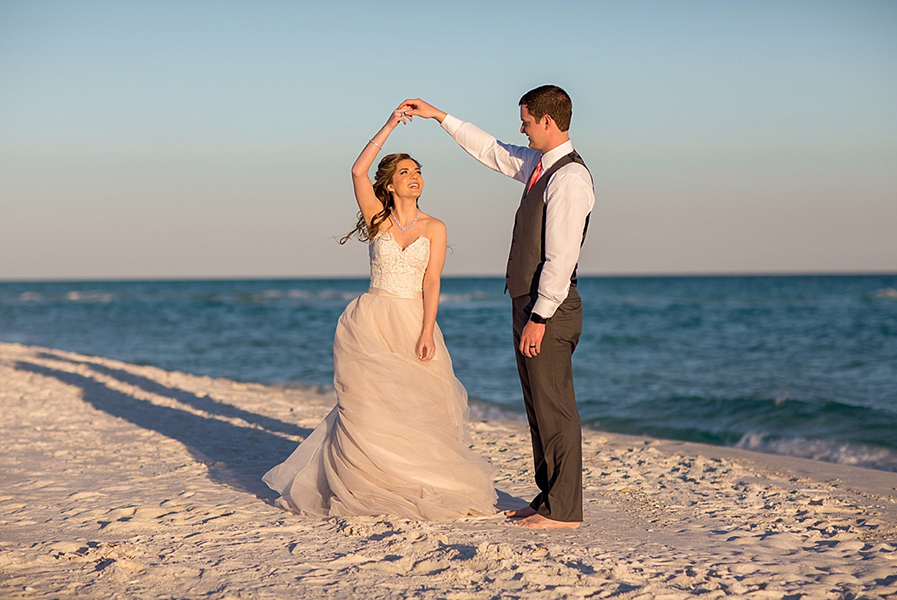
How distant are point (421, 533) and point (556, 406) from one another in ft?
2.98

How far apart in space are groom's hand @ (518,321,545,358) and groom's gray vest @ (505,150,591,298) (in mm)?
170

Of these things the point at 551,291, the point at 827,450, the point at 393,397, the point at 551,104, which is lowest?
the point at 827,450

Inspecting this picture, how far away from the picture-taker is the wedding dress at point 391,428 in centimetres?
416

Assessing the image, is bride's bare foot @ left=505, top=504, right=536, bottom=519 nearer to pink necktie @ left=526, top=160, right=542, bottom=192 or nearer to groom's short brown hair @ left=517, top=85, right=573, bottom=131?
pink necktie @ left=526, top=160, right=542, bottom=192

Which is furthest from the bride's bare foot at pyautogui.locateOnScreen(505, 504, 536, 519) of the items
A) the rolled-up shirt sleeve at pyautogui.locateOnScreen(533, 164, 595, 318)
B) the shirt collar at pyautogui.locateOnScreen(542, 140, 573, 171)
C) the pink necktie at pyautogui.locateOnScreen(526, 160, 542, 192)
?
the shirt collar at pyautogui.locateOnScreen(542, 140, 573, 171)

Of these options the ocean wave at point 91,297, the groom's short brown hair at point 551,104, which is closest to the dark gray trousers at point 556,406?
the groom's short brown hair at point 551,104

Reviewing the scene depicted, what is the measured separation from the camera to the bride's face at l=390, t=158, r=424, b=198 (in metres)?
4.33

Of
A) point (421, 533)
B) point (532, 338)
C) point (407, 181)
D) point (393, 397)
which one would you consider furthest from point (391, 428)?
point (407, 181)

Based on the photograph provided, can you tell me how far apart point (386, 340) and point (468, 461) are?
80cm

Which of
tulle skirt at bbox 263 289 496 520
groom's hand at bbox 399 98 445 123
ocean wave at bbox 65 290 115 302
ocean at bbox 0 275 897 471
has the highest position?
groom's hand at bbox 399 98 445 123

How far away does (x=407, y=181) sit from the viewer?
4.32 metres

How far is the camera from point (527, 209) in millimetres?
3844

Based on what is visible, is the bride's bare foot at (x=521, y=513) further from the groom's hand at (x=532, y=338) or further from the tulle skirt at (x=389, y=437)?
the groom's hand at (x=532, y=338)

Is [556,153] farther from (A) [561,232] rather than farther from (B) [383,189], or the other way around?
(B) [383,189]
